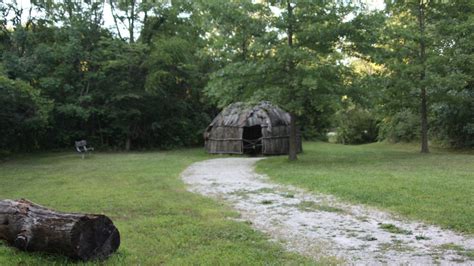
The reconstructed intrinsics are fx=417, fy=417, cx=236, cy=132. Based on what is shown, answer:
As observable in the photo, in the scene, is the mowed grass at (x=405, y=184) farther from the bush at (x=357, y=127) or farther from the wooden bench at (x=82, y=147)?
the bush at (x=357, y=127)

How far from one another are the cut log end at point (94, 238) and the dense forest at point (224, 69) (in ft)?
33.2

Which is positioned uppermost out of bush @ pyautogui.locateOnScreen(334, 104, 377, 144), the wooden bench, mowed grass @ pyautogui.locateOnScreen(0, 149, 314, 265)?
bush @ pyautogui.locateOnScreen(334, 104, 377, 144)

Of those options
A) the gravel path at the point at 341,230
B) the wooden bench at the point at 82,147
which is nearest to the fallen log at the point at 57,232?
the gravel path at the point at 341,230

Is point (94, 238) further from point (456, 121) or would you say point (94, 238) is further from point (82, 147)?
point (456, 121)

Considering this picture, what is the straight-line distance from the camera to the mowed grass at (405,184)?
23.9 feet

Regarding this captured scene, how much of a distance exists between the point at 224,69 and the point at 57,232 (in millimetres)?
11465

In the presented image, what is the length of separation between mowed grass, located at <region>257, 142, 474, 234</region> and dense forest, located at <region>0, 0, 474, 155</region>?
2.82m

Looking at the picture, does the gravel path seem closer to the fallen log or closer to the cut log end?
the cut log end

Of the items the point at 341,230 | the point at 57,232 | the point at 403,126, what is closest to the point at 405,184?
the point at 341,230

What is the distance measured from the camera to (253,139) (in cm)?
2428

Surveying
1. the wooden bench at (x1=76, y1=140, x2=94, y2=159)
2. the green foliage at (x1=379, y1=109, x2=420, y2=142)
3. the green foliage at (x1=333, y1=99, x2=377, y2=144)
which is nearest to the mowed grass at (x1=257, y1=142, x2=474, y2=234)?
the wooden bench at (x1=76, y1=140, x2=94, y2=159)

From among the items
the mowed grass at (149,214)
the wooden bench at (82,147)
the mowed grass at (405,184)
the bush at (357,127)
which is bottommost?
the mowed grass at (149,214)

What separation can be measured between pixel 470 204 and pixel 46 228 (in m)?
7.14

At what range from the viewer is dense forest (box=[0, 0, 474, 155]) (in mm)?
15461
